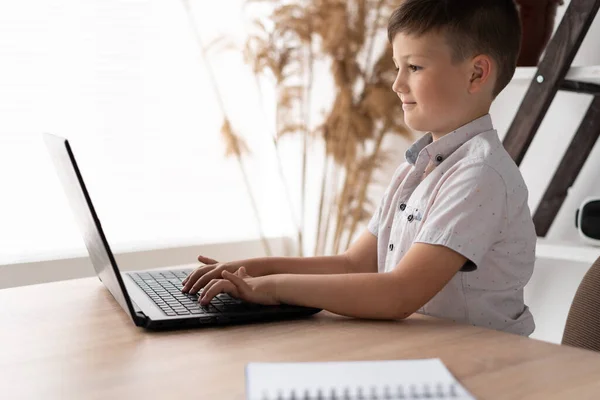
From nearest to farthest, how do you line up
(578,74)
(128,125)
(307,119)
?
(578,74) < (128,125) < (307,119)

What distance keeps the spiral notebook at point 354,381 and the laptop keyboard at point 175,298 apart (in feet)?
0.84

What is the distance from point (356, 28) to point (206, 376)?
216cm

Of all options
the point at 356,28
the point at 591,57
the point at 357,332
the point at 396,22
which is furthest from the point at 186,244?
the point at 357,332

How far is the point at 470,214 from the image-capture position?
99 cm

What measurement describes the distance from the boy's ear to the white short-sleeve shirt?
52mm

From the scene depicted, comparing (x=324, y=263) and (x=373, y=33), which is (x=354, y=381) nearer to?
(x=324, y=263)

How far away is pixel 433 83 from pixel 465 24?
106mm

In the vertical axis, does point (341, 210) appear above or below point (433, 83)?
below

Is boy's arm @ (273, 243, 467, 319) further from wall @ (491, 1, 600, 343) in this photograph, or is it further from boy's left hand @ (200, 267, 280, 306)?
wall @ (491, 1, 600, 343)

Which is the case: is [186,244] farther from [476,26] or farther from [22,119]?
[476,26]

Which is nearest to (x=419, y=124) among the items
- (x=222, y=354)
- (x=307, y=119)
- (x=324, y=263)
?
(x=324, y=263)

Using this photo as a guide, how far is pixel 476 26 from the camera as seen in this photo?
114 centimetres

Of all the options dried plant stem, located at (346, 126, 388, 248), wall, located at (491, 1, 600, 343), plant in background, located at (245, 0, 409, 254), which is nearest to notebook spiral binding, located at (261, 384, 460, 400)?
wall, located at (491, 1, 600, 343)

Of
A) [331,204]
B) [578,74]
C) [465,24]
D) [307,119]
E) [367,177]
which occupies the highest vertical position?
[465,24]
